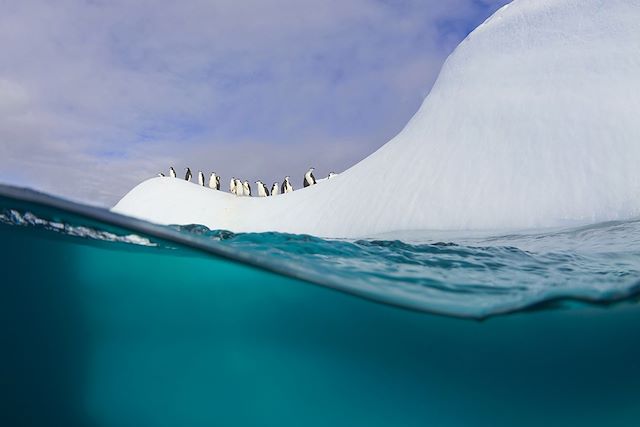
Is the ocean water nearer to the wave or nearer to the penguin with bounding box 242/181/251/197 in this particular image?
the wave

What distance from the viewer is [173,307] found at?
429 cm

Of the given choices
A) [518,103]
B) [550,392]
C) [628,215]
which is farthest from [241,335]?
[518,103]

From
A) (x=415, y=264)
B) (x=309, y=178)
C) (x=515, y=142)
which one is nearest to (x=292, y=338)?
(x=415, y=264)

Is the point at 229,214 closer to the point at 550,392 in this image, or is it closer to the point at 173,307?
the point at 173,307

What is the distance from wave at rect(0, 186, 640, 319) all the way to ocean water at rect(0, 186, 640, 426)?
0.07 feet

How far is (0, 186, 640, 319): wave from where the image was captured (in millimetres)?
4164

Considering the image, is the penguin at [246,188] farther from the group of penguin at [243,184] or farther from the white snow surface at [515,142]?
the white snow surface at [515,142]

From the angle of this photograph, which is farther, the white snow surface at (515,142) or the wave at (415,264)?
the white snow surface at (515,142)

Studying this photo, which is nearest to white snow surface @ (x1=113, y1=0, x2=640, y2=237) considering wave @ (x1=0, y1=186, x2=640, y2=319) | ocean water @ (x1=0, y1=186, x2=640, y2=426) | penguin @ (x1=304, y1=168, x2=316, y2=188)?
wave @ (x1=0, y1=186, x2=640, y2=319)

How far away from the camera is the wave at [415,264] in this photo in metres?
4.16

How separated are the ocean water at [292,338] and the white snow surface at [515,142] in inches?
83.4

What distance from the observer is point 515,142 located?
7.37 m

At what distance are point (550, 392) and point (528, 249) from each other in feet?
6.36

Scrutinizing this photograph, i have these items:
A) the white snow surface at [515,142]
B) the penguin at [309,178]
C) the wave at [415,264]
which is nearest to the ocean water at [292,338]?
the wave at [415,264]
